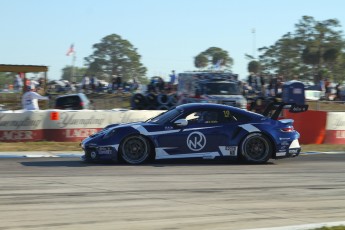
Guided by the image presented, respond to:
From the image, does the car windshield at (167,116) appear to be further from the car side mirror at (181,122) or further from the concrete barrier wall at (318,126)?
the concrete barrier wall at (318,126)

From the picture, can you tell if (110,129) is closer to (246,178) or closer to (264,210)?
(246,178)

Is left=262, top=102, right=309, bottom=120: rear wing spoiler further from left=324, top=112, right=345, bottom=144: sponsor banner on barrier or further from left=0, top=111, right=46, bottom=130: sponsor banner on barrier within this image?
left=0, top=111, right=46, bottom=130: sponsor banner on barrier

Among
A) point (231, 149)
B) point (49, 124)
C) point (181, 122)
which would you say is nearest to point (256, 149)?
point (231, 149)

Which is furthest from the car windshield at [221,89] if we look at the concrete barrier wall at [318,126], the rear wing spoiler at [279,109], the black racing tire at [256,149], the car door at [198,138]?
the car door at [198,138]

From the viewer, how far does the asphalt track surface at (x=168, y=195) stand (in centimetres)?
636

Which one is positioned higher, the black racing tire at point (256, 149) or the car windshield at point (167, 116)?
the car windshield at point (167, 116)

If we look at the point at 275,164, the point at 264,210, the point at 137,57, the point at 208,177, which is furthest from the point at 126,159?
the point at 137,57

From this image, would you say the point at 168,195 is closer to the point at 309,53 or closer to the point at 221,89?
the point at 221,89

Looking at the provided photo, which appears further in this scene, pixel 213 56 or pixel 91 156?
pixel 213 56

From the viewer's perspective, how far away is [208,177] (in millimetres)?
9680

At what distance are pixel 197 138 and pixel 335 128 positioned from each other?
25.5ft

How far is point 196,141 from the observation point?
11.5 m

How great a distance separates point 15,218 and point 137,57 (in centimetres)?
8559

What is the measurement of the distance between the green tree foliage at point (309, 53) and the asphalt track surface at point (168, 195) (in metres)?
54.0
